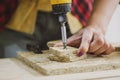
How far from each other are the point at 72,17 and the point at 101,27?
0.14 meters

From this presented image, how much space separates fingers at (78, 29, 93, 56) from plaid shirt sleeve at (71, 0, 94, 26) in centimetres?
21

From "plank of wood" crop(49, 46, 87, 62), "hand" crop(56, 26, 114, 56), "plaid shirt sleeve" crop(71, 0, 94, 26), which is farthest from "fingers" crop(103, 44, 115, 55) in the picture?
"plaid shirt sleeve" crop(71, 0, 94, 26)

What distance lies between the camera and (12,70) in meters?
0.74

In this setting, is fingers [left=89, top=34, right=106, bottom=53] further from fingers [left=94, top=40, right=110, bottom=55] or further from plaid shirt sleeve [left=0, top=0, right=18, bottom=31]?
plaid shirt sleeve [left=0, top=0, right=18, bottom=31]

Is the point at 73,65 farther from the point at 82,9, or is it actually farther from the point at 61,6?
the point at 82,9

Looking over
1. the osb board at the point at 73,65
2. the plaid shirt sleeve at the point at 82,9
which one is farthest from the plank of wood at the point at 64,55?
the plaid shirt sleeve at the point at 82,9

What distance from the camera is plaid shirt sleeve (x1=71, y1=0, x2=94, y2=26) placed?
1095 mm

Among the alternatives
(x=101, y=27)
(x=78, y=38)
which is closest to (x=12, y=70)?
(x=78, y=38)

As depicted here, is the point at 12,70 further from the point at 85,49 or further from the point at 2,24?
the point at 2,24

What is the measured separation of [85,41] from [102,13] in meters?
0.20

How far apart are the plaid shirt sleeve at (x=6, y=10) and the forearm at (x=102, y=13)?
0.96ft

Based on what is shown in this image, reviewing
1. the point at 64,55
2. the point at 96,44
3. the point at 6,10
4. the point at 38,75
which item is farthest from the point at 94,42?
the point at 6,10

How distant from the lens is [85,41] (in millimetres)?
844

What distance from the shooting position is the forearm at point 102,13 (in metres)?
0.99
